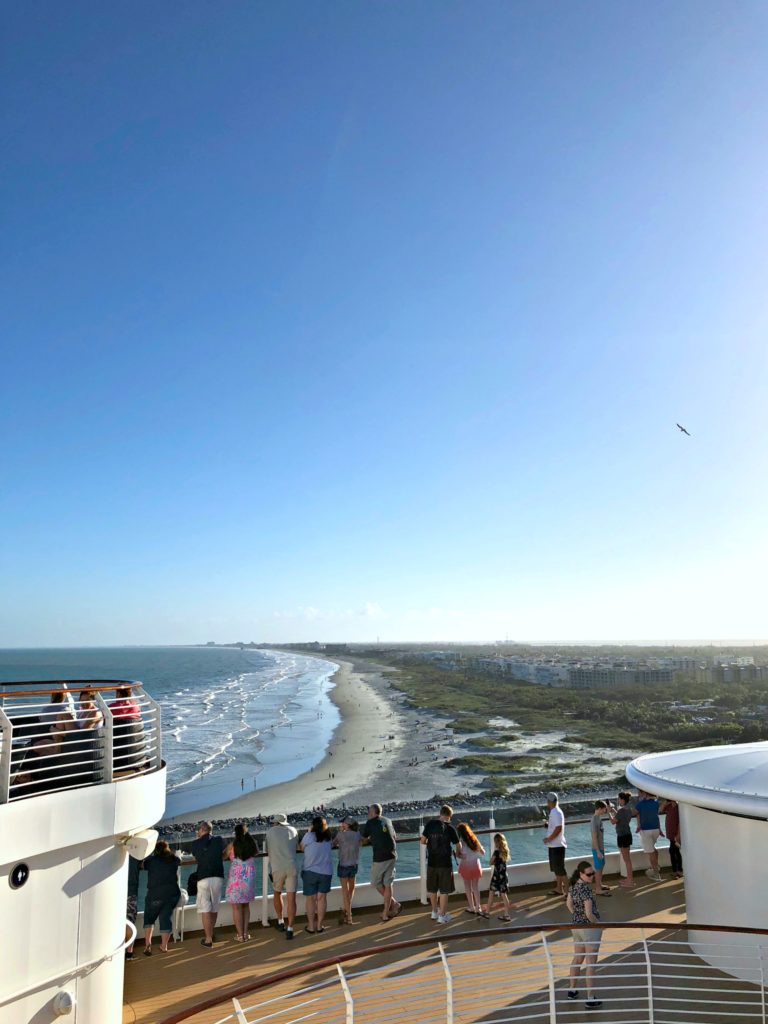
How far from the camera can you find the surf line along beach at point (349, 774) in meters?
37.0

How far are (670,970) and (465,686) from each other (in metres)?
122

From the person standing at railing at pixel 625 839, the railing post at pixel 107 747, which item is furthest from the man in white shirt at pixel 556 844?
the railing post at pixel 107 747

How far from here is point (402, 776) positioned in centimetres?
4694

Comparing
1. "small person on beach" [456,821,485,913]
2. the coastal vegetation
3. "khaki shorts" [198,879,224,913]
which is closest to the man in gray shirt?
"khaki shorts" [198,879,224,913]

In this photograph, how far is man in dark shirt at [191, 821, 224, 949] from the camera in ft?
29.5

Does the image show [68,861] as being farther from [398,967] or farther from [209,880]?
[398,967]

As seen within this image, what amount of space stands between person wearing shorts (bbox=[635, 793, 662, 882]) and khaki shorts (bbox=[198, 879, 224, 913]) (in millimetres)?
6827

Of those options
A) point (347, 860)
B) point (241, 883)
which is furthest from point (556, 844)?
point (241, 883)

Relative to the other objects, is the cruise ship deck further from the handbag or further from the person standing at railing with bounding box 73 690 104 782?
the person standing at railing with bounding box 73 690 104 782

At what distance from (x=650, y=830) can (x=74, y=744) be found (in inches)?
363

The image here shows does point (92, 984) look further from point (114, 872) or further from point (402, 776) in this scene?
point (402, 776)

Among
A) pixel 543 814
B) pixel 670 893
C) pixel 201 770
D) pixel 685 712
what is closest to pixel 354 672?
pixel 685 712

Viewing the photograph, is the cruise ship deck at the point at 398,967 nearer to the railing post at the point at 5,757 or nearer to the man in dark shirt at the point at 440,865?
the man in dark shirt at the point at 440,865

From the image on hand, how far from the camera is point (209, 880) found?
356 inches
